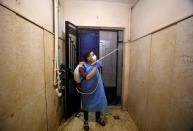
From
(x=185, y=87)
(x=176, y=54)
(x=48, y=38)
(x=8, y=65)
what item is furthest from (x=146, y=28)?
(x=8, y=65)

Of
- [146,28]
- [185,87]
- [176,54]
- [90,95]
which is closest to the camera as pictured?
[185,87]

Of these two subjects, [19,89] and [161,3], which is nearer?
[19,89]

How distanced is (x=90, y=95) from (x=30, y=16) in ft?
5.01

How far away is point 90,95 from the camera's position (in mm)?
2191

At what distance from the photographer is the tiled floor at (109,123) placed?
7.17 feet

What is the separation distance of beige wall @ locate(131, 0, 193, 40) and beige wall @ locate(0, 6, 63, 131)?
1419 mm

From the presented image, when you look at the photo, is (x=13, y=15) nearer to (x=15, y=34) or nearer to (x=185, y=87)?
(x=15, y=34)

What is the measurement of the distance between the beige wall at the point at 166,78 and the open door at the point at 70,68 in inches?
50.0

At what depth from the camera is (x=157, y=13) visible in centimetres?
151

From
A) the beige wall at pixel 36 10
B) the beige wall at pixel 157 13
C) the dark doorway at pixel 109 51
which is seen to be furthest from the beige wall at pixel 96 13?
the beige wall at pixel 36 10

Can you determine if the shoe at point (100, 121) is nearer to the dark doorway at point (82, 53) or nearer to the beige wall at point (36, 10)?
the dark doorway at point (82, 53)

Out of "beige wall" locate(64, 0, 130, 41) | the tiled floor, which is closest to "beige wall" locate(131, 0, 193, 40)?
"beige wall" locate(64, 0, 130, 41)

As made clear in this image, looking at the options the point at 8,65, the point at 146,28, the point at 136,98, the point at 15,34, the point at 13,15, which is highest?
the point at 146,28

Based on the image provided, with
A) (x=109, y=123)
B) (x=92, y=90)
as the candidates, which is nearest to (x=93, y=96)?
(x=92, y=90)
